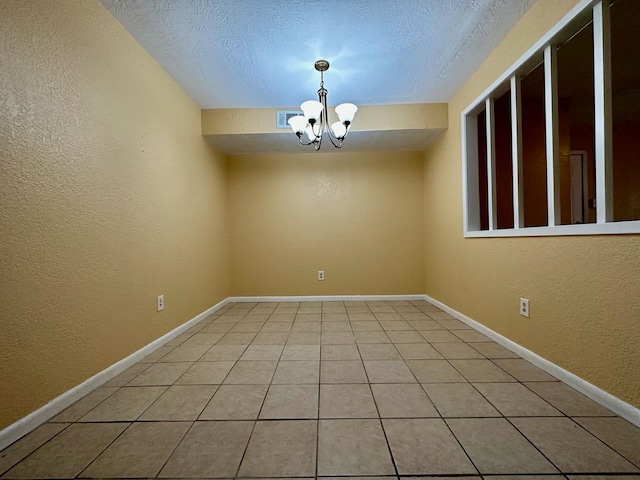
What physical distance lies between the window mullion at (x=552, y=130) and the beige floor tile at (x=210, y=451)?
204 cm

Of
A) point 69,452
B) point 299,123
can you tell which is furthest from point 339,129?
point 69,452

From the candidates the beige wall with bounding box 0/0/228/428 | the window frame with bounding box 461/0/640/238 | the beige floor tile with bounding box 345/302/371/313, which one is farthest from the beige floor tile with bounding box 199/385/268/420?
the window frame with bounding box 461/0/640/238

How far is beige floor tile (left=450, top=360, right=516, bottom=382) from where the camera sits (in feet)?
4.97

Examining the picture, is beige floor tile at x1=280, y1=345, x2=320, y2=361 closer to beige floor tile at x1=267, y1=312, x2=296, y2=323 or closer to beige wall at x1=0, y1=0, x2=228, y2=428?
beige floor tile at x1=267, y1=312, x2=296, y2=323

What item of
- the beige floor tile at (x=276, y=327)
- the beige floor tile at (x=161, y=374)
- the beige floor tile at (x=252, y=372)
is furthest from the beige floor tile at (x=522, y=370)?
the beige floor tile at (x=161, y=374)

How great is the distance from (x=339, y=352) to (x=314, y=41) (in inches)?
91.8

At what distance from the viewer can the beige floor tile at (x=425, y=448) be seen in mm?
925

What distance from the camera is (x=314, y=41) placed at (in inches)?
75.6

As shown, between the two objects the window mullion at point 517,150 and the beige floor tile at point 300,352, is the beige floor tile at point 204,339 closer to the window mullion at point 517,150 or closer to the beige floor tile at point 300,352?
the beige floor tile at point 300,352

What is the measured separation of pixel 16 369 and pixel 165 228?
1.29 m

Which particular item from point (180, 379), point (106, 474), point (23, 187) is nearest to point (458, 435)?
point (106, 474)

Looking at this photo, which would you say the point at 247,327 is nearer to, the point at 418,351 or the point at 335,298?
the point at 335,298

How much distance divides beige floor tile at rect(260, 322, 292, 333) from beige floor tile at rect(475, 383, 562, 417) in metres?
1.59

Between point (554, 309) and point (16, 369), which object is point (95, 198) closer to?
point (16, 369)
